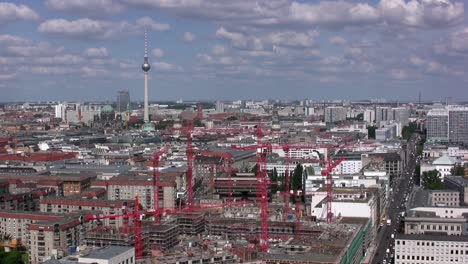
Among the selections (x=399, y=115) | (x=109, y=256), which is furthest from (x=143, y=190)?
(x=399, y=115)

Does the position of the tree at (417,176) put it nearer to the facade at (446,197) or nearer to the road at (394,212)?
the road at (394,212)

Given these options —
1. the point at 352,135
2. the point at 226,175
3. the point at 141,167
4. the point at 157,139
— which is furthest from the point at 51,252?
the point at 352,135

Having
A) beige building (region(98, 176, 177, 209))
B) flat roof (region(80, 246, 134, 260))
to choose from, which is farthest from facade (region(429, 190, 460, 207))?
flat roof (region(80, 246, 134, 260))

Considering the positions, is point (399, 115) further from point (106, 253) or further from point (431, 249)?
point (106, 253)

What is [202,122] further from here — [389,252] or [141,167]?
[389,252]

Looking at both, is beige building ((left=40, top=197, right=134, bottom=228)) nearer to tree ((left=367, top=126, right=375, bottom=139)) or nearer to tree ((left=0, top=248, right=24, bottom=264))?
tree ((left=0, top=248, right=24, bottom=264))

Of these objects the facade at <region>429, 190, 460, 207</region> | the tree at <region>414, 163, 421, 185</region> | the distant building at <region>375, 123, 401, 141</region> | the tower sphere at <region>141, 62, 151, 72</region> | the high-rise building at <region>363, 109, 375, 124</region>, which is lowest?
the tree at <region>414, 163, 421, 185</region>
